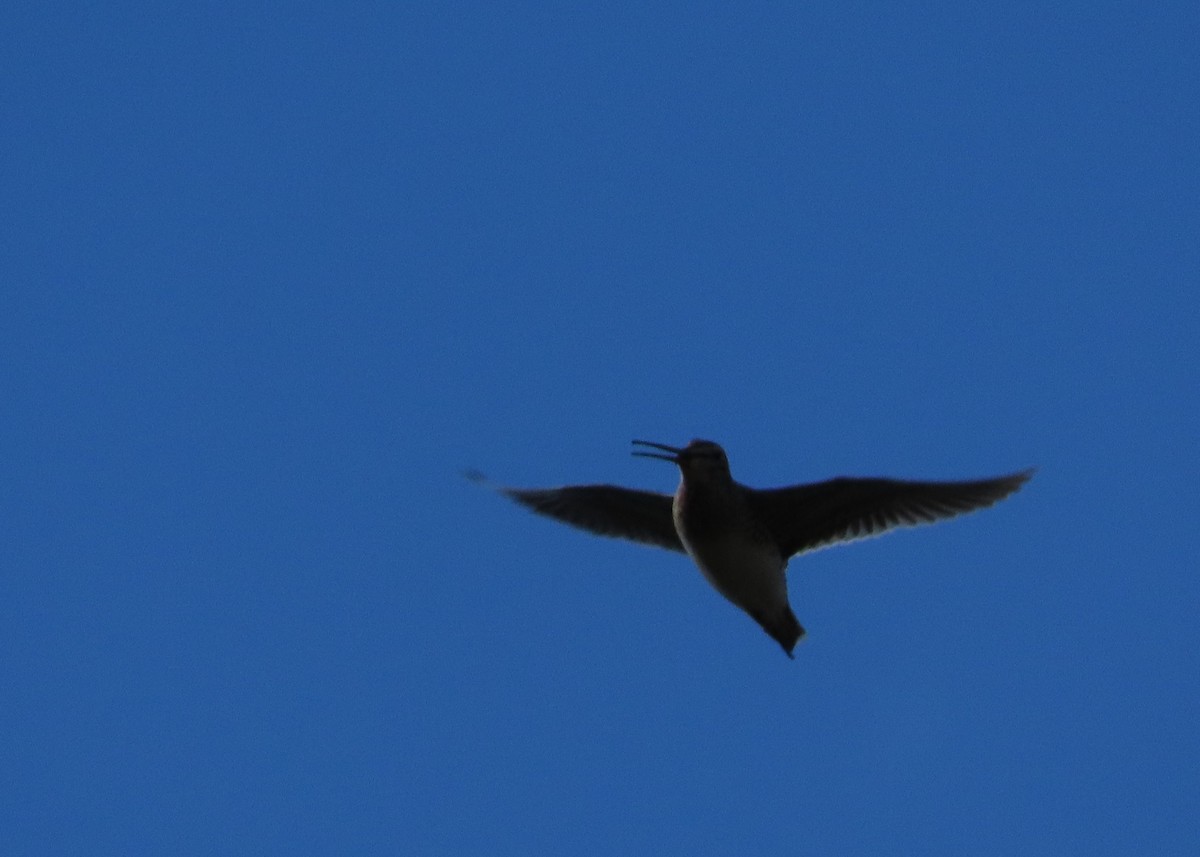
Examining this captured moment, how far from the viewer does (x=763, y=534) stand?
656 inches

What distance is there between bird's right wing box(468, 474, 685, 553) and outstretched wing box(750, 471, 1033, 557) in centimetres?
126

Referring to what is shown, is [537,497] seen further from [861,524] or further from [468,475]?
[861,524]

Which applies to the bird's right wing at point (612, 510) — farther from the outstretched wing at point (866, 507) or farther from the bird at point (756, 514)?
the outstretched wing at point (866, 507)

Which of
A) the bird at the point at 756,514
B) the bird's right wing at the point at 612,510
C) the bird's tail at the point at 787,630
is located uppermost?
the bird's right wing at the point at 612,510

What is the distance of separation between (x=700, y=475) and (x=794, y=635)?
176 centimetres

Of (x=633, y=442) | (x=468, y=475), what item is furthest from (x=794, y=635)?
(x=468, y=475)

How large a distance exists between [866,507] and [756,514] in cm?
116

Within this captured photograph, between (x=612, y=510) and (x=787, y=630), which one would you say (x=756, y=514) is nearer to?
(x=787, y=630)

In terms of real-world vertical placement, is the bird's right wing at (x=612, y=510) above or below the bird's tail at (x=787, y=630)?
above

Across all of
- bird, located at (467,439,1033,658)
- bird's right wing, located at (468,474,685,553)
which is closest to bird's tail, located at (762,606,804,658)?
bird, located at (467,439,1033,658)

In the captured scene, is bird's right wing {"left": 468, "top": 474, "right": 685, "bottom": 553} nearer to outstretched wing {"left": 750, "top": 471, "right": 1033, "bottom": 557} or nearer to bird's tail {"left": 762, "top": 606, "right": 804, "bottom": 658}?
outstretched wing {"left": 750, "top": 471, "right": 1033, "bottom": 557}

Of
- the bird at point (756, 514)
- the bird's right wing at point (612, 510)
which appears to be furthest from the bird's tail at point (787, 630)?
the bird's right wing at point (612, 510)

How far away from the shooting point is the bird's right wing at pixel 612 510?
17859 mm

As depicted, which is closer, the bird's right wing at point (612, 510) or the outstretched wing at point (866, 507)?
the outstretched wing at point (866, 507)
